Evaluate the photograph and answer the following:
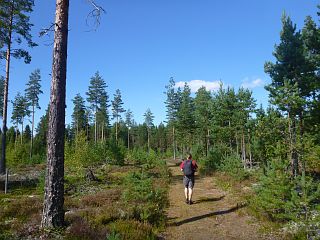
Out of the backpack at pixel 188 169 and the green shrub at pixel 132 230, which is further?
the backpack at pixel 188 169

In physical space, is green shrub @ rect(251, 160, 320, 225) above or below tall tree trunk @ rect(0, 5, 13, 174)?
below

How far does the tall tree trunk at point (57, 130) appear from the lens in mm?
8344

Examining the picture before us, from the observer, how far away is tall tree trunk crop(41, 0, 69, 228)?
834 cm

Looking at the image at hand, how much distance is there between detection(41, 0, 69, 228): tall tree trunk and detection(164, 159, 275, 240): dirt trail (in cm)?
349

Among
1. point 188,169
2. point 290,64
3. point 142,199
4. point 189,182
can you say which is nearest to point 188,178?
point 189,182

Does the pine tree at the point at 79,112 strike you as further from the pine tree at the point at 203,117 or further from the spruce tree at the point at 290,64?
the spruce tree at the point at 290,64

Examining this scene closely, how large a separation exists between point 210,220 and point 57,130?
21.5 feet

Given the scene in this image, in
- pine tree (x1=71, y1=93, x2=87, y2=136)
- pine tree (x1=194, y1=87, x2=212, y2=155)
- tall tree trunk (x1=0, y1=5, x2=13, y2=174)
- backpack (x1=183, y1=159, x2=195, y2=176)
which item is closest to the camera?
backpack (x1=183, y1=159, x2=195, y2=176)

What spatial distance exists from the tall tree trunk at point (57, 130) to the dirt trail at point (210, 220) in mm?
3494

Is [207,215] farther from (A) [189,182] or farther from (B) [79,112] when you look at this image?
(B) [79,112]

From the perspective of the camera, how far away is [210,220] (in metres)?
11.3

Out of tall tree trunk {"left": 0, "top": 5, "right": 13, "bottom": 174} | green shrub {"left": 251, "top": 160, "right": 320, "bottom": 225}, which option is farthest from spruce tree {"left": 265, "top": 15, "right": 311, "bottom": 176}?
tall tree trunk {"left": 0, "top": 5, "right": 13, "bottom": 174}

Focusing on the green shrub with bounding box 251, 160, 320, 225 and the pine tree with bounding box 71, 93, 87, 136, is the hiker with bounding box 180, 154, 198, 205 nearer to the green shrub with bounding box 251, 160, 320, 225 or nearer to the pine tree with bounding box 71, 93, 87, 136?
the green shrub with bounding box 251, 160, 320, 225

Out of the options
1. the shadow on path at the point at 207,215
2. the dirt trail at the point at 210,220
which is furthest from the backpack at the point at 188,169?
the shadow on path at the point at 207,215
